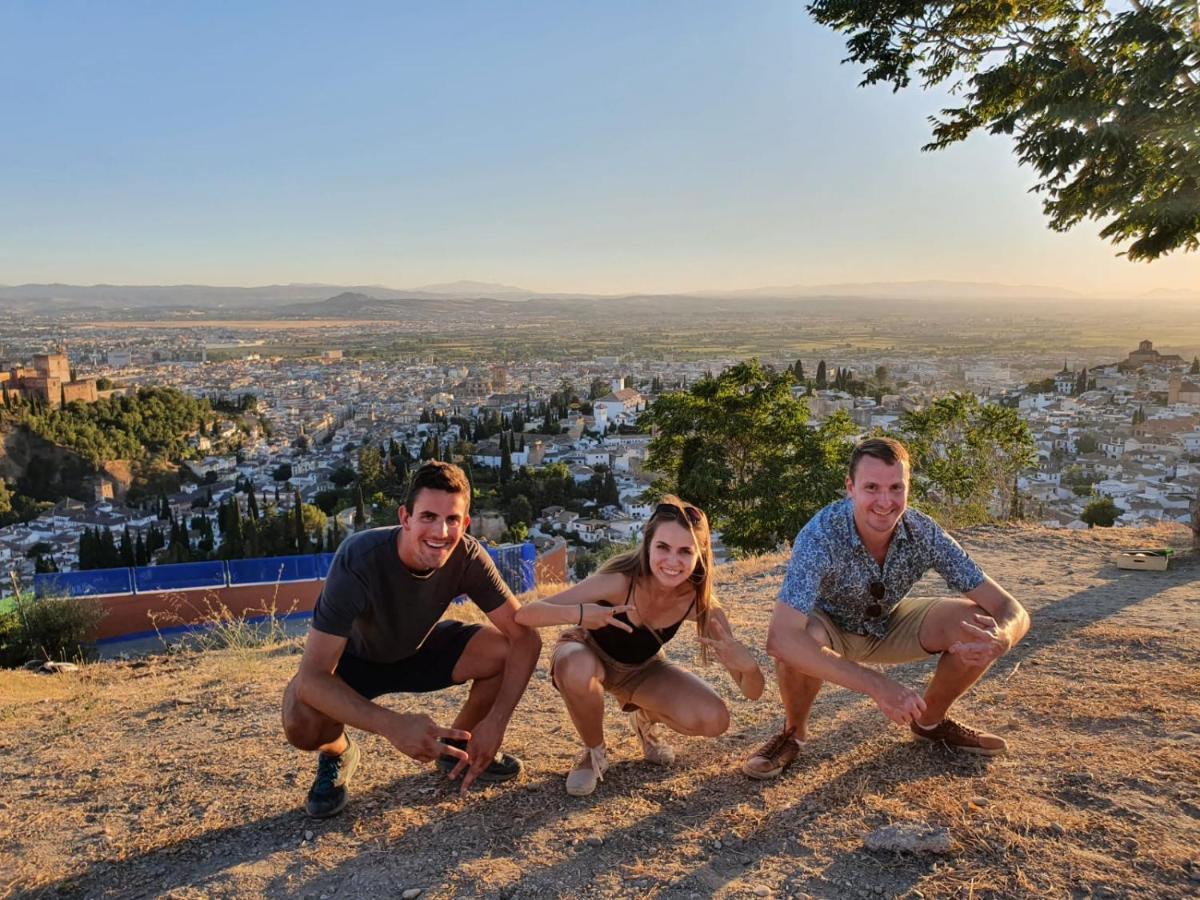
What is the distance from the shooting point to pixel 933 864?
7.09 ft

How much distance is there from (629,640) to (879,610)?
0.85m

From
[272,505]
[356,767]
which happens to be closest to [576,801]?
[356,767]

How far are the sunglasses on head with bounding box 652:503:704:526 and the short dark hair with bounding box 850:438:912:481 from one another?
52cm

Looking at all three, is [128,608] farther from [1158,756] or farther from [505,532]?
[505,532]

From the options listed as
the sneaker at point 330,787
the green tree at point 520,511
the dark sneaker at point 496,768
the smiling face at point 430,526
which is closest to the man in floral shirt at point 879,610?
the dark sneaker at point 496,768

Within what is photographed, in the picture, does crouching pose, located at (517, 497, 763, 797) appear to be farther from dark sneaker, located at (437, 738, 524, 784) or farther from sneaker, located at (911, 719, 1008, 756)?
sneaker, located at (911, 719, 1008, 756)

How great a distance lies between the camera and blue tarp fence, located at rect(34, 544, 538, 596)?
42.8ft

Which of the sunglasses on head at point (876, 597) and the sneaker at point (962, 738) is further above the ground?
the sunglasses on head at point (876, 597)

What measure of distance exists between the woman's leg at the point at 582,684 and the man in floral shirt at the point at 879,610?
0.55 m

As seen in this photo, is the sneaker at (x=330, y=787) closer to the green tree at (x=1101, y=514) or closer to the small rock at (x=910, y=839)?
the small rock at (x=910, y=839)

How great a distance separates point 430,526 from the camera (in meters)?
2.49

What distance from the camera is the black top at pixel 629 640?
2729 mm

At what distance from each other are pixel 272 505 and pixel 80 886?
3771 centimetres

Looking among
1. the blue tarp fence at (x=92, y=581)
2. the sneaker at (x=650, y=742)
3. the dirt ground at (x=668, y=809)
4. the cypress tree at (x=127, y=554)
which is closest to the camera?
the dirt ground at (x=668, y=809)
